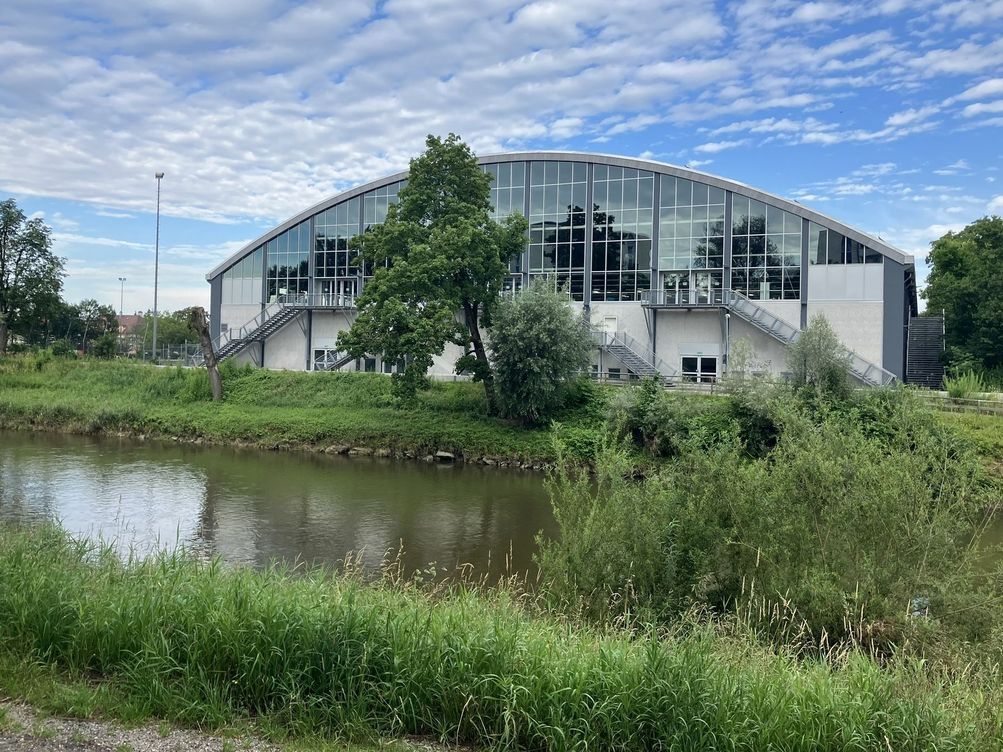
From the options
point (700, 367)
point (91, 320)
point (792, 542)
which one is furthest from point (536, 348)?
point (91, 320)

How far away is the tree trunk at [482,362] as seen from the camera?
3275 centimetres

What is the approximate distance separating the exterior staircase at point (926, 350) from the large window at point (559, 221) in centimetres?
2029

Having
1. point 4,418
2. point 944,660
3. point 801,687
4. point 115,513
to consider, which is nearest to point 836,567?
point 944,660

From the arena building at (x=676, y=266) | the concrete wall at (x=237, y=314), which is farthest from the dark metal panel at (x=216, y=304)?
the arena building at (x=676, y=266)

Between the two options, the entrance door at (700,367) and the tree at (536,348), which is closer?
the tree at (536,348)

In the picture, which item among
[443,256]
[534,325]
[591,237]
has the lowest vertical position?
[534,325]

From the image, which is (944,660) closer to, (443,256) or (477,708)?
(477,708)

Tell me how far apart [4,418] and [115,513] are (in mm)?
24373

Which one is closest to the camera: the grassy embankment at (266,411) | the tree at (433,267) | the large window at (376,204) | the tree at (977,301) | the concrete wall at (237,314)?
the tree at (433,267)

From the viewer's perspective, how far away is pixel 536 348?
3084cm

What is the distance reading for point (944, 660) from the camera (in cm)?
748

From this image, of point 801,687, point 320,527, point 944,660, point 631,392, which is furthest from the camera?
point 631,392

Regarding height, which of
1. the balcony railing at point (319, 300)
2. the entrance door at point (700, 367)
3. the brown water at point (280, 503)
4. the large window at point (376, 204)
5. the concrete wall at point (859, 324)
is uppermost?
the large window at point (376, 204)

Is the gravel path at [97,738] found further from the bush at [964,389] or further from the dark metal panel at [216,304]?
the dark metal panel at [216,304]
